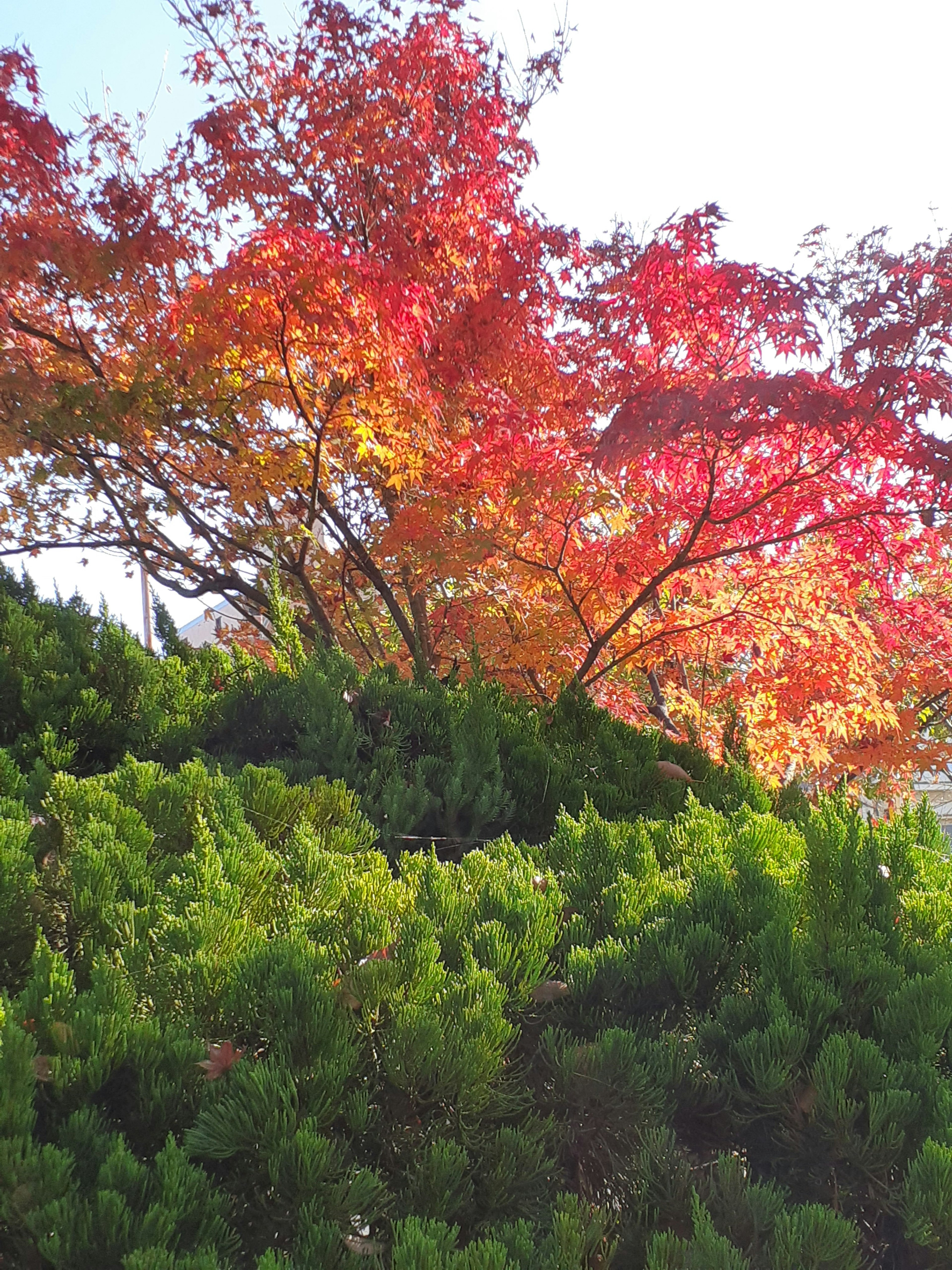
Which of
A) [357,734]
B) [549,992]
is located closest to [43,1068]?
[549,992]

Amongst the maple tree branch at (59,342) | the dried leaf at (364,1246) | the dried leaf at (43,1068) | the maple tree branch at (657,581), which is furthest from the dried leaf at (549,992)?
the maple tree branch at (59,342)

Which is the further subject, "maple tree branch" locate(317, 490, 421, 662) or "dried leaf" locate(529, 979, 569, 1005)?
"maple tree branch" locate(317, 490, 421, 662)

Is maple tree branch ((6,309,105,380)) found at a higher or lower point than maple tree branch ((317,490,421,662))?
higher

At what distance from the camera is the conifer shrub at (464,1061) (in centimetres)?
152

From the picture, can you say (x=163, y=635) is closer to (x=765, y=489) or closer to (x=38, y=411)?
(x=38, y=411)

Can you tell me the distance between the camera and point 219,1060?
5.97ft

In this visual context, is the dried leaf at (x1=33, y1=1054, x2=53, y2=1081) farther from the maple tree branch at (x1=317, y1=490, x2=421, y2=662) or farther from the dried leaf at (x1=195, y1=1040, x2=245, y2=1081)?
the maple tree branch at (x1=317, y1=490, x2=421, y2=662)

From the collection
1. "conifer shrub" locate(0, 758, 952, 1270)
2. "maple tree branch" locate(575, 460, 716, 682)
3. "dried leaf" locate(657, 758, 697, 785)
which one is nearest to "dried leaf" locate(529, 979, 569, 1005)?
"conifer shrub" locate(0, 758, 952, 1270)

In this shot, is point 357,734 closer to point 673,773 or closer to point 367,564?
point 673,773

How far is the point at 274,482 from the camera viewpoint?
6426 mm

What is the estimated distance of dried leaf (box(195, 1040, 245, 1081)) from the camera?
179 cm

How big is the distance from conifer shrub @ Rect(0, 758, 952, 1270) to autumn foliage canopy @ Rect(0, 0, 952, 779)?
2777 mm

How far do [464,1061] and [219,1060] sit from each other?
1.56ft

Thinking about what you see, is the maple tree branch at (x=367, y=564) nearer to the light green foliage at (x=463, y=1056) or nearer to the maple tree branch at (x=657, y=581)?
the maple tree branch at (x=657, y=581)
